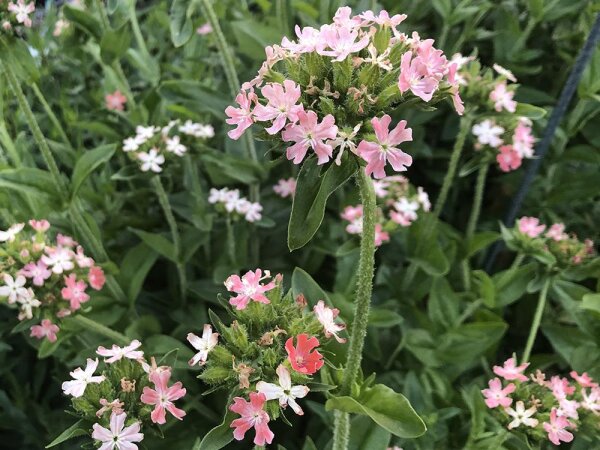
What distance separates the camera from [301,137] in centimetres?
110

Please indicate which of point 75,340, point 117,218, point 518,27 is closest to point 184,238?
point 117,218

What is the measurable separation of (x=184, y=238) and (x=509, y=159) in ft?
4.13

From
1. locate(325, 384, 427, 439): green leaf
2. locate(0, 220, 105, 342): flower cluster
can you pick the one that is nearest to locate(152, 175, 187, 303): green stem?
locate(0, 220, 105, 342): flower cluster

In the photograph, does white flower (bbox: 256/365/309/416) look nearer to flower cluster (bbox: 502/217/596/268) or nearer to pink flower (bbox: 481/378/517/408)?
pink flower (bbox: 481/378/517/408)

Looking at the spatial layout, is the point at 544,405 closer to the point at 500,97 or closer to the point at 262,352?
the point at 262,352

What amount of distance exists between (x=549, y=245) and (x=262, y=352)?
1.24 meters

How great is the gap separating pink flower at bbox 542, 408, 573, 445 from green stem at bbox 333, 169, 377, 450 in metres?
0.53

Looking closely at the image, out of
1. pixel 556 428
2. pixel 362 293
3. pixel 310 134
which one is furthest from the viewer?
pixel 556 428

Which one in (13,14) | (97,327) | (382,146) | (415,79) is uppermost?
(13,14)

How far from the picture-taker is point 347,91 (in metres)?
1.17

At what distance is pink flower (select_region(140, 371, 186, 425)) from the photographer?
4.15 ft

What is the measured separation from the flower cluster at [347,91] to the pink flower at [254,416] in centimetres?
48

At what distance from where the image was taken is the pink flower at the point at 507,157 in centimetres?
221

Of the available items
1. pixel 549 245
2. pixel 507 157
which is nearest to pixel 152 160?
pixel 507 157
